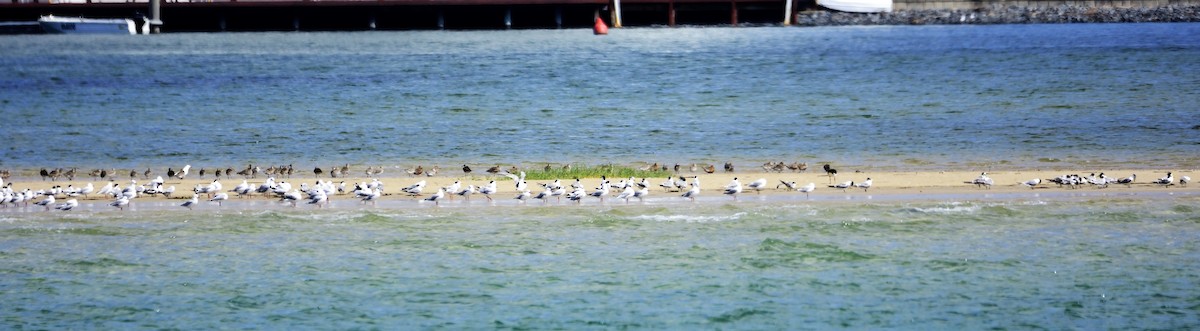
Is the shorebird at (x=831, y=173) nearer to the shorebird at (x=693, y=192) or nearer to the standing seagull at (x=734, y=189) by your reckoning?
the standing seagull at (x=734, y=189)

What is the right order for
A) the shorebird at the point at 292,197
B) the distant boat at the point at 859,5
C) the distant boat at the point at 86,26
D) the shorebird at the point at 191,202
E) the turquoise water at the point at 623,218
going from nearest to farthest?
the turquoise water at the point at 623,218 → the shorebird at the point at 191,202 → the shorebird at the point at 292,197 → the distant boat at the point at 86,26 → the distant boat at the point at 859,5

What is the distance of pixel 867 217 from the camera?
66.9 ft

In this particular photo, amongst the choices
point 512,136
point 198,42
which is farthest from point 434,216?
point 198,42

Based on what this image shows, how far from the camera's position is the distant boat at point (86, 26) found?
379ft

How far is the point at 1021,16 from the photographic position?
11850 centimetres

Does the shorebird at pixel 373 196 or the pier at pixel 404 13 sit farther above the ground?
the pier at pixel 404 13

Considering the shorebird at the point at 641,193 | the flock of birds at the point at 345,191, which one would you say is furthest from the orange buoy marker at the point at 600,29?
the shorebird at the point at 641,193

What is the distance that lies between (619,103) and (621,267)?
3028cm

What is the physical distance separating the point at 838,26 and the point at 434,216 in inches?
4075

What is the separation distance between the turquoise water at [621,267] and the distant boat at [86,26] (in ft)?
326

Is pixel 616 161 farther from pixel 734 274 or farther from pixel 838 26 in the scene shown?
pixel 838 26

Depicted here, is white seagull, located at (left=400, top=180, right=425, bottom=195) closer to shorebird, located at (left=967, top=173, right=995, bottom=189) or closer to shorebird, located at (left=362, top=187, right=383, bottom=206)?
shorebird, located at (left=362, top=187, right=383, bottom=206)

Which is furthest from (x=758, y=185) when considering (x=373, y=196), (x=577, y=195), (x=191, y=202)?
(x=191, y=202)

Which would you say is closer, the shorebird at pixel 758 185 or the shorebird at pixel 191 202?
the shorebird at pixel 191 202
